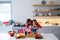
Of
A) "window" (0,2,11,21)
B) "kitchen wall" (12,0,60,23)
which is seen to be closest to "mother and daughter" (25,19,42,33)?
"kitchen wall" (12,0,60,23)

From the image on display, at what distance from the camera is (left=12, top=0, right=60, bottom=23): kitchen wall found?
17.6 ft

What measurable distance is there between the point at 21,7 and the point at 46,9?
1094 mm

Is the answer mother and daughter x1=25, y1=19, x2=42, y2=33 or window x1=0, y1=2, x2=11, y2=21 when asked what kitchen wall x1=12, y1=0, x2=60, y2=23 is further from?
mother and daughter x1=25, y1=19, x2=42, y2=33

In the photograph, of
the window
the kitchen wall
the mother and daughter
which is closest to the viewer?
the mother and daughter

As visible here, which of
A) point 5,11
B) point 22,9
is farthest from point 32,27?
point 5,11

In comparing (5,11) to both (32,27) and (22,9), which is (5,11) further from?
(32,27)

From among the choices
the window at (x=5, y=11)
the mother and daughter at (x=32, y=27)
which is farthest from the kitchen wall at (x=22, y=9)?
the mother and daughter at (x=32, y=27)

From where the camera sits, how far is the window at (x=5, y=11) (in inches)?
219

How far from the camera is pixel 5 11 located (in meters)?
5.65

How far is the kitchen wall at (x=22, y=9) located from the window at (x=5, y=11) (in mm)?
279

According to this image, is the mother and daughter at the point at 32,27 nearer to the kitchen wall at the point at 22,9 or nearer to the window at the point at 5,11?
the kitchen wall at the point at 22,9

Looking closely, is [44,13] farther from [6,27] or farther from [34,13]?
[6,27]

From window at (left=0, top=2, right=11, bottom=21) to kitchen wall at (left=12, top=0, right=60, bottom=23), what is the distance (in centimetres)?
28

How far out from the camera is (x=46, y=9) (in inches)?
211
